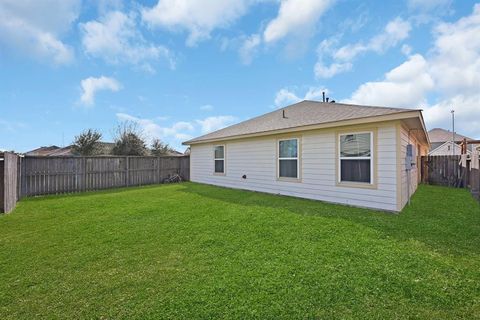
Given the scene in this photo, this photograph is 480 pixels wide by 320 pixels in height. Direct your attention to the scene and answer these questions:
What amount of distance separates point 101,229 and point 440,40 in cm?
1248

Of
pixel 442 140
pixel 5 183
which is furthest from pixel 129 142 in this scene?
pixel 442 140

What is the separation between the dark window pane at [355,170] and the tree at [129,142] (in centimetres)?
1601

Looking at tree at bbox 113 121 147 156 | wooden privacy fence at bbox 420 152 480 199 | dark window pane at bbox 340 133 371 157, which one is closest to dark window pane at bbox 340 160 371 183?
dark window pane at bbox 340 133 371 157

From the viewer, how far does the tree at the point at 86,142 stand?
1714 cm

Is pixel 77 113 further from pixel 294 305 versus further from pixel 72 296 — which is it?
pixel 294 305

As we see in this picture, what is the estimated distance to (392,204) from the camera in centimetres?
579

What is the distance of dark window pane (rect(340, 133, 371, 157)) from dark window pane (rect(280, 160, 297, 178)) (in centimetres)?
182

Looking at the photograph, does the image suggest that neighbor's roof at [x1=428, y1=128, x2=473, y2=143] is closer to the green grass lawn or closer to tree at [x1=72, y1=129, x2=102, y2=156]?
the green grass lawn

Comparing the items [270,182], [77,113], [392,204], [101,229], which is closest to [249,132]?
[270,182]

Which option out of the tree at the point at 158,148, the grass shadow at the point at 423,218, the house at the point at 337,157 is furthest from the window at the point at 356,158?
the tree at the point at 158,148

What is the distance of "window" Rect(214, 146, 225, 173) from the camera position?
11571mm

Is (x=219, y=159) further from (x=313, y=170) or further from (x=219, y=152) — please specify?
(x=313, y=170)

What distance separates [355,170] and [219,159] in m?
6.92

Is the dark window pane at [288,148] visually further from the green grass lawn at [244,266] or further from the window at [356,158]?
the green grass lawn at [244,266]
